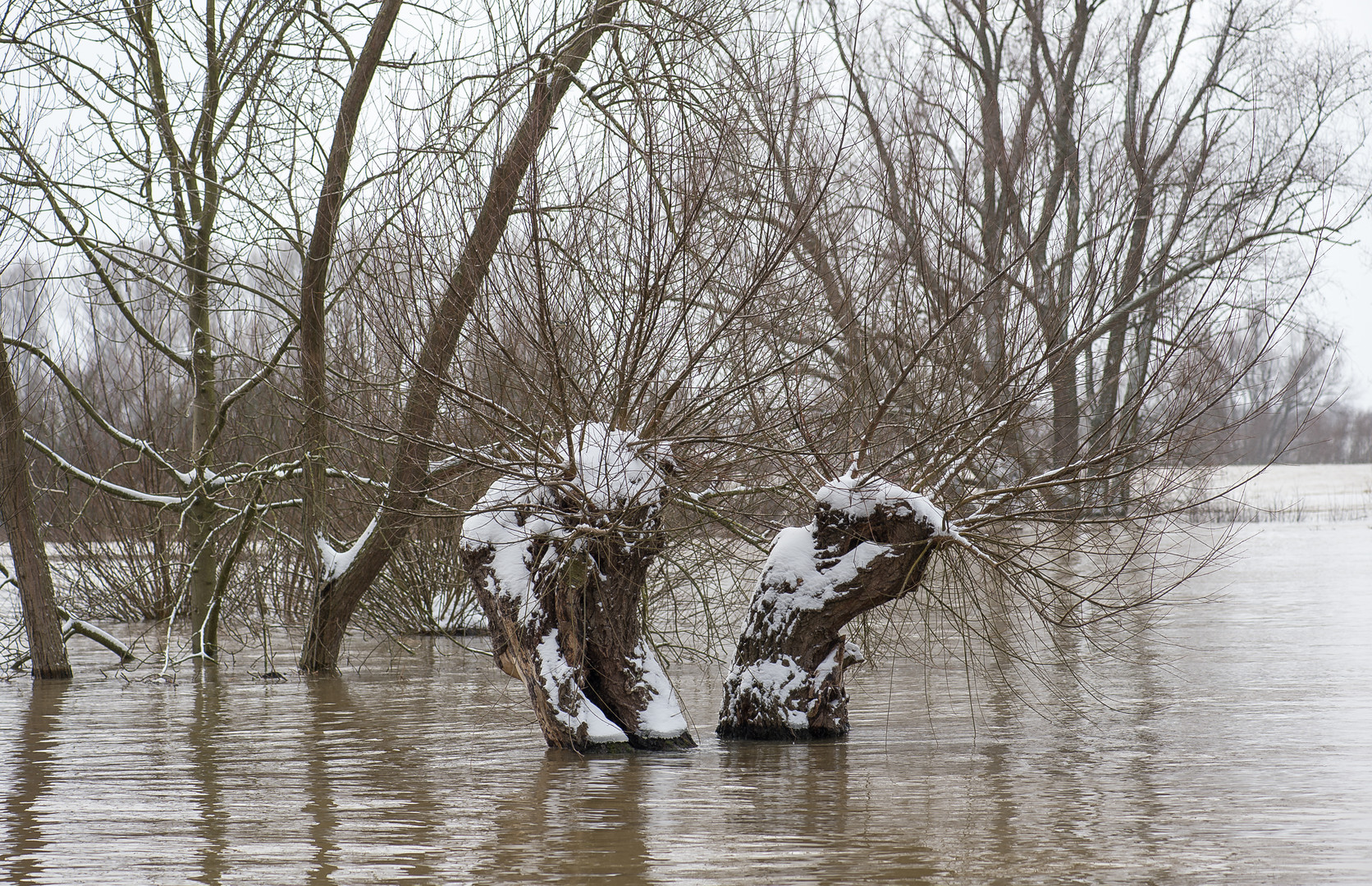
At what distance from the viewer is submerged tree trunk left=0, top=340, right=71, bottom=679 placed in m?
11.1

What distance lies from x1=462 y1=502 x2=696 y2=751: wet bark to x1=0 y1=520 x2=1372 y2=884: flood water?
0.31 m

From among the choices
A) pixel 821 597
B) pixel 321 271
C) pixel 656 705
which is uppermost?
pixel 321 271

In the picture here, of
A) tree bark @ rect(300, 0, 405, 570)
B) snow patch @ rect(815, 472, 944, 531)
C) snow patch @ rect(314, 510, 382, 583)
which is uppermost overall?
tree bark @ rect(300, 0, 405, 570)

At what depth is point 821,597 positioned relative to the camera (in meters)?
7.55

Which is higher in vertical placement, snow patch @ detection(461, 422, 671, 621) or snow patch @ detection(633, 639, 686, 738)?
snow patch @ detection(461, 422, 671, 621)

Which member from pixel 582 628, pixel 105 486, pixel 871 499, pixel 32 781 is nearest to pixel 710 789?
pixel 582 628

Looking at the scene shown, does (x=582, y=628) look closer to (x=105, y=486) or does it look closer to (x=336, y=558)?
(x=336, y=558)

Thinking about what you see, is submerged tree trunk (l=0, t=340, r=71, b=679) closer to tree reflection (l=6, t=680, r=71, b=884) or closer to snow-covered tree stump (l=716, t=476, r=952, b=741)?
tree reflection (l=6, t=680, r=71, b=884)

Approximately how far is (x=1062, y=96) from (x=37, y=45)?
11923 mm

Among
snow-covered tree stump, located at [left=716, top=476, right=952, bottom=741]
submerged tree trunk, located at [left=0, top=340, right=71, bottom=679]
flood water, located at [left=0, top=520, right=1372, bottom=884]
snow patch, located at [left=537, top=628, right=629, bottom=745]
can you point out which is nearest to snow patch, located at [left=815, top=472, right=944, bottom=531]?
snow-covered tree stump, located at [left=716, top=476, right=952, bottom=741]

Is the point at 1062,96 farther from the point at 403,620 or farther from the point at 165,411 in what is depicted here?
the point at 165,411

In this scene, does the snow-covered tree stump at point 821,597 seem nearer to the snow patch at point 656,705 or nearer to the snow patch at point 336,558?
the snow patch at point 656,705

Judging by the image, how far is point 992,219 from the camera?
356 inches

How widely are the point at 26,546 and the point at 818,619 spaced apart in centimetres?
765
